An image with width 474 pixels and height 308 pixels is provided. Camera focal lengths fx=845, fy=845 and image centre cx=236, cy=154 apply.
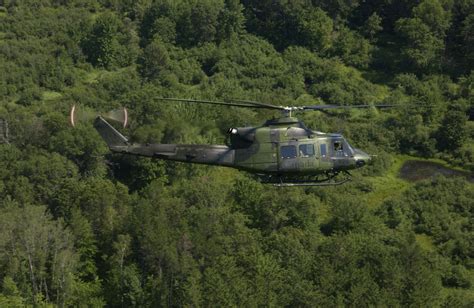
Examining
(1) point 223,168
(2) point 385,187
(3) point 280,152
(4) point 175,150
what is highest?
(4) point 175,150

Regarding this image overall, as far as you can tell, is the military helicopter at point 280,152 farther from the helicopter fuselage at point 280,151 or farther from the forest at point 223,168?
the forest at point 223,168

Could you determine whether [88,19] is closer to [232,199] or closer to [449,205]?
[232,199]

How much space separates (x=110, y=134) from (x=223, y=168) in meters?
47.5

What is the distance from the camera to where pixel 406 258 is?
2800 inches

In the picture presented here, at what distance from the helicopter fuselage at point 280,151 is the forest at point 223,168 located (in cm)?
310

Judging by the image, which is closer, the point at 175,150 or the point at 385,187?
the point at 175,150

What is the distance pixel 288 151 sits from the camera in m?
45.0

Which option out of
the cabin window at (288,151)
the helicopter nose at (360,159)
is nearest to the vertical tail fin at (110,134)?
the cabin window at (288,151)

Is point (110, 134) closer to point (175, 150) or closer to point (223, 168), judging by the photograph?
point (175, 150)

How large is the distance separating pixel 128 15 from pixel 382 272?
73358 millimetres

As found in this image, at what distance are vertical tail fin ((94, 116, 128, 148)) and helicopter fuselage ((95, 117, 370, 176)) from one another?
2271 millimetres

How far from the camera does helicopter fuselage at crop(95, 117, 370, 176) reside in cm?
4500

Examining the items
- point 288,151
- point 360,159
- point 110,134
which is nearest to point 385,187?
point 360,159

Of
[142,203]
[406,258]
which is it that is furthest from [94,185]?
[406,258]
